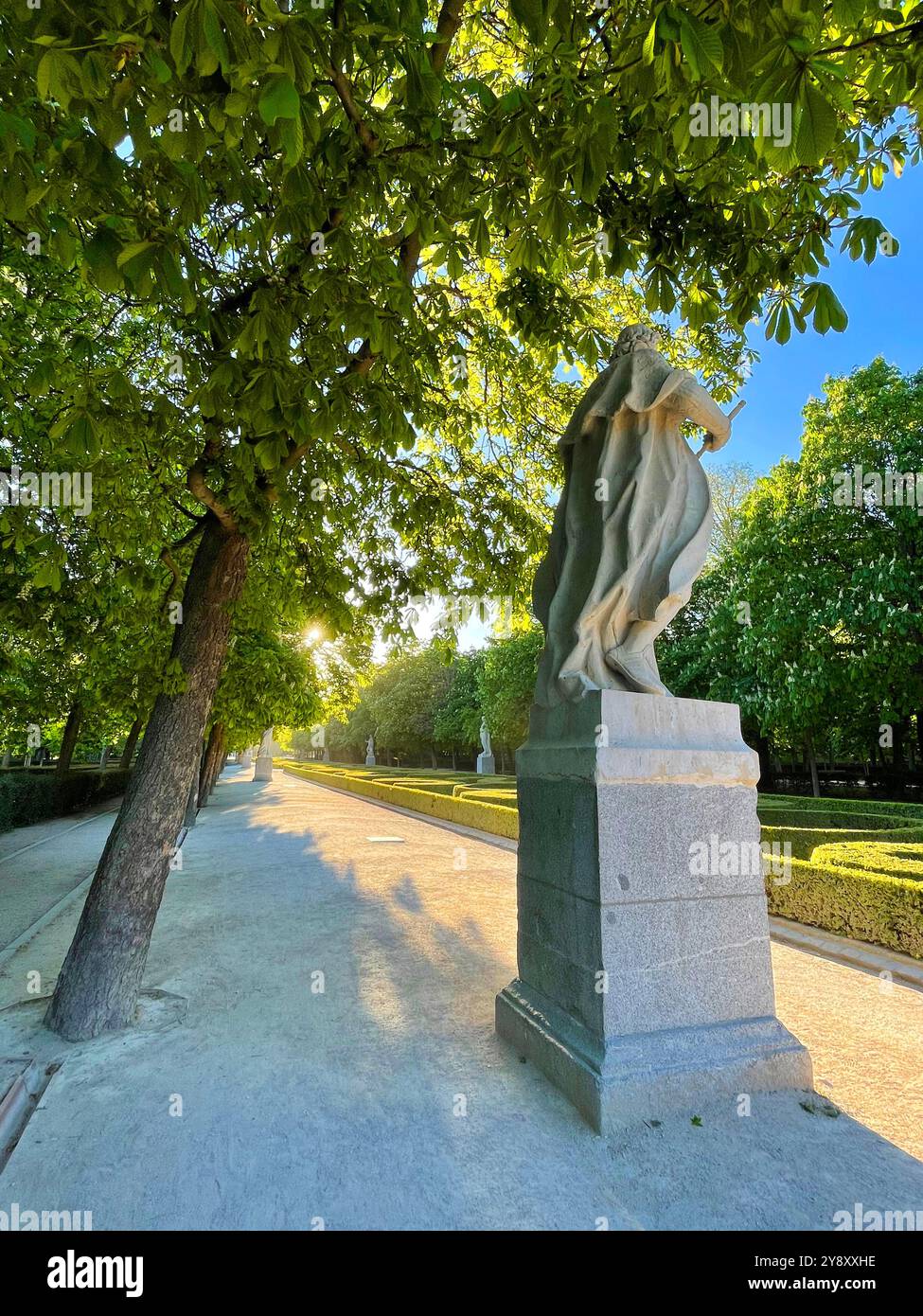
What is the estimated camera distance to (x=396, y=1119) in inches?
133

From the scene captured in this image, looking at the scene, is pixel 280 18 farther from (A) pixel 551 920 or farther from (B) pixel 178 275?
(A) pixel 551 920

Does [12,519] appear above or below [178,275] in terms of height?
below

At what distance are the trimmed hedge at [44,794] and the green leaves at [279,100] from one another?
1874 cm

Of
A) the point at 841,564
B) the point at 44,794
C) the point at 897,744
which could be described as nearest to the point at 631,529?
the point at 841,564

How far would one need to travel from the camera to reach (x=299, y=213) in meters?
3.15

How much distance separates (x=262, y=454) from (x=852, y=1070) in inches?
207

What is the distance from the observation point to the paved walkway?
275 centimetres

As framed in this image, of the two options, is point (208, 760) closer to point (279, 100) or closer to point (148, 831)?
point (148, 831)

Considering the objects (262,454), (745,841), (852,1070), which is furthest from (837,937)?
(262,454)

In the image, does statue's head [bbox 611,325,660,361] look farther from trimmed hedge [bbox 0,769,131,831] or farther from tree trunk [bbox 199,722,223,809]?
tree trunk [bbox 199,722,223,809]

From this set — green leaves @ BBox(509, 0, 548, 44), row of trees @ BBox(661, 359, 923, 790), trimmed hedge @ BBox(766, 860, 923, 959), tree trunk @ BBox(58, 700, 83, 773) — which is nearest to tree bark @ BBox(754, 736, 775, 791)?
row of trees @ BBox(661, 359, 923, 790)

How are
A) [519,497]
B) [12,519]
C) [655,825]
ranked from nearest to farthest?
[655,825], [12,519], [519,497]

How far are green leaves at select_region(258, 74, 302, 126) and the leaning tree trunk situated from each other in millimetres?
3827

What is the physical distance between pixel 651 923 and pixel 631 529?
2.43m
